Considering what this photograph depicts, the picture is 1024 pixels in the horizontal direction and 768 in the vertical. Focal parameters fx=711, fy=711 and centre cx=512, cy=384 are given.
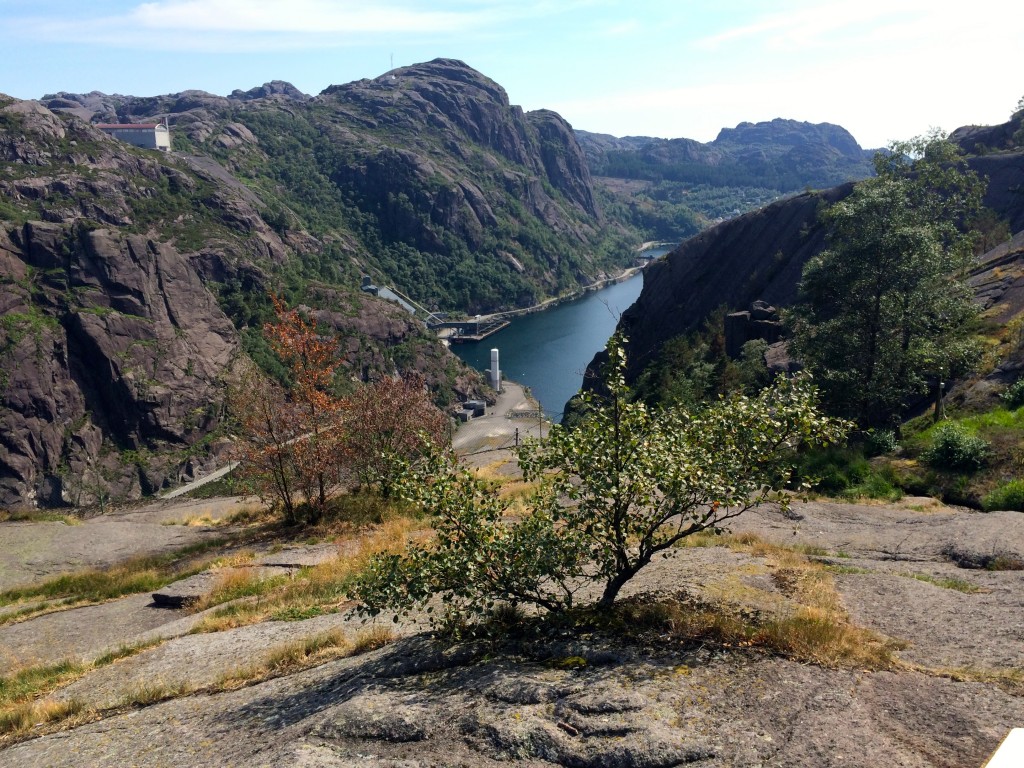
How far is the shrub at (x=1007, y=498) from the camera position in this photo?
50.3 ft

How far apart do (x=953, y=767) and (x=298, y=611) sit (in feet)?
35.2

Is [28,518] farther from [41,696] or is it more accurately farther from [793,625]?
[793,625]

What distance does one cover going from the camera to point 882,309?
22484 mm

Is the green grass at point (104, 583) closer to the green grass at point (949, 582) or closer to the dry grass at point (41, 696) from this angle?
the dry grass at point (41, 696)

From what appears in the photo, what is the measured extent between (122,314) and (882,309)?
11248cm

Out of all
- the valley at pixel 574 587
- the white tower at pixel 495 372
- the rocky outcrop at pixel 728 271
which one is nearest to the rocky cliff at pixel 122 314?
the white tower at pixel 495 372

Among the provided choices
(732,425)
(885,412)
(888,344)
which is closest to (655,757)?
(732,425)

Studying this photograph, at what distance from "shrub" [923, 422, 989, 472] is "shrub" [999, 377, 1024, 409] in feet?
7.53

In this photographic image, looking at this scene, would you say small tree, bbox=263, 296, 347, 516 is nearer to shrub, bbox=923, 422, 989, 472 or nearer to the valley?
the valley

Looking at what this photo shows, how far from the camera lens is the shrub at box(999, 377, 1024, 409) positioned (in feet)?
65.0

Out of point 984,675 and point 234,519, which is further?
point 234,519

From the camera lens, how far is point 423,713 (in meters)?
7.73

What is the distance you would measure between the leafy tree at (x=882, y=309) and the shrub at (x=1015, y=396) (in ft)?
6.46

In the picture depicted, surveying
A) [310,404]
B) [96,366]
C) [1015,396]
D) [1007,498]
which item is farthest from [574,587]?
[96,366]
